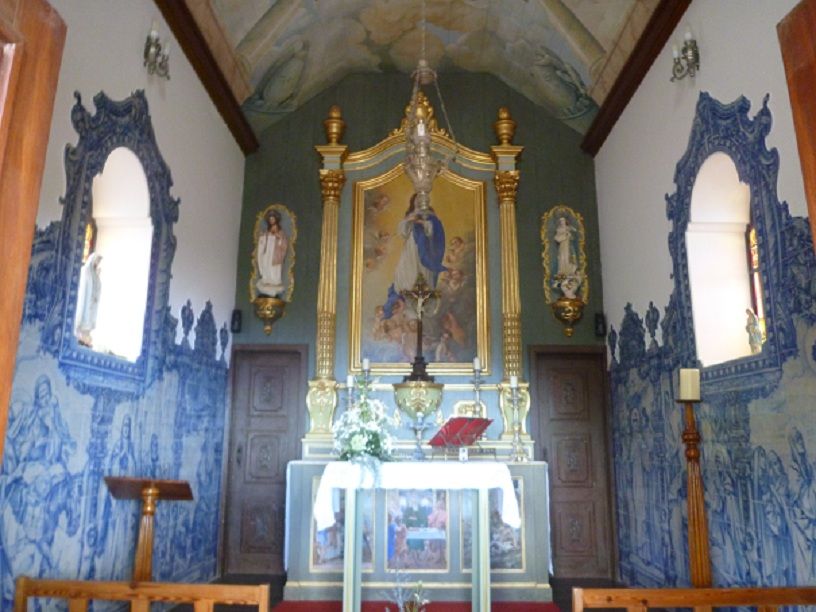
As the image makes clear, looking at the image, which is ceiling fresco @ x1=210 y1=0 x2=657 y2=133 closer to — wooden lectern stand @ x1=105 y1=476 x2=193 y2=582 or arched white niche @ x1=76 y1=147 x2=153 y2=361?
arched white niche @ x1=76 y1=147 x2=153 y2=361

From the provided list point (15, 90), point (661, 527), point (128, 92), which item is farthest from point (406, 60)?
point (15, 90)

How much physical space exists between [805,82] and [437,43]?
5892mm

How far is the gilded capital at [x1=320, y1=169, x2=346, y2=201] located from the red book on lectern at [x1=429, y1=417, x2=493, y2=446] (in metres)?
3.31

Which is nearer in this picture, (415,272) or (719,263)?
(719,263)

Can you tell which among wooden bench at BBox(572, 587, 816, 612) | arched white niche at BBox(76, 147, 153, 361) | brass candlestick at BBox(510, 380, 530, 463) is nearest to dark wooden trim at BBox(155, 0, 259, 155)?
arched white niche at BBox(76, 147, 153, 361)

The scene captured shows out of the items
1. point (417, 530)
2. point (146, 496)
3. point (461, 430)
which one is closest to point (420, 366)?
point (461, 430)

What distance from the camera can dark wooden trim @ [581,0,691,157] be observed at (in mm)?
5203

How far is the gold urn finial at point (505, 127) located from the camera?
24.7ft

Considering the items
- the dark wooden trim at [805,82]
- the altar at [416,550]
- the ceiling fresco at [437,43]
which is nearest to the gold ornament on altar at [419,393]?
the altar at [416,550]

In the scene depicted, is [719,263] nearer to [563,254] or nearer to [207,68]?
[563,254]

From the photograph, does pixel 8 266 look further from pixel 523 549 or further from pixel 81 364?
pixel 523 549

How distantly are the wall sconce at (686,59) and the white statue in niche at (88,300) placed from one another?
4.55m

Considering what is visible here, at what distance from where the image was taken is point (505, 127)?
24.7 feet

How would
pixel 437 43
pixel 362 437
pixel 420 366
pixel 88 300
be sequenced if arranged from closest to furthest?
pixel 88 300 → pixel 362 437 → pixel 420 366 → pixel 437 43
